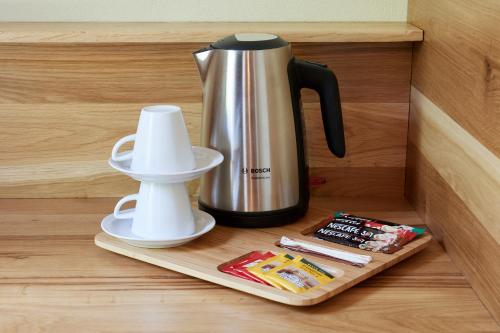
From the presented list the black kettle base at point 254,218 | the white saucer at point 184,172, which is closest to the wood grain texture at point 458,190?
the black kettle base at point 254,218

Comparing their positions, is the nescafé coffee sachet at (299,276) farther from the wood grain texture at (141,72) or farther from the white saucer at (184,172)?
the wood grain texture at (141,72)

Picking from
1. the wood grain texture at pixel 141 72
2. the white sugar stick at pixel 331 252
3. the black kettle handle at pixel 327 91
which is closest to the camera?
the white sugar stick at pixel 331 252

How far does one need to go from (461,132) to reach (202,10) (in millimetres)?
520

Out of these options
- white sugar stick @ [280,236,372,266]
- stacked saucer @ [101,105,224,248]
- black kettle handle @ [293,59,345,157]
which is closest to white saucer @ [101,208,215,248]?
stacked saucer @ [101,105,224,248]

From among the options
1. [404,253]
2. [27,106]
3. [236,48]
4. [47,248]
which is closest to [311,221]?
[404,253]

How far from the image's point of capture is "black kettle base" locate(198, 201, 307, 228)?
115cm

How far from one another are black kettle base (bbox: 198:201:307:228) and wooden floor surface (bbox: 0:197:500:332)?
15 cm

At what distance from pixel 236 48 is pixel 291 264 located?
314 millimetres

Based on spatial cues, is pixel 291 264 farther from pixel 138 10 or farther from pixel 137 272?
pixel 138 10

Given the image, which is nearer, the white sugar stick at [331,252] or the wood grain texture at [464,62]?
the wood grain texture at [464,62]

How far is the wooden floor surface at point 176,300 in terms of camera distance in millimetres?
897

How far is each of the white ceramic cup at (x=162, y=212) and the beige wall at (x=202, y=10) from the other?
376 millimetres

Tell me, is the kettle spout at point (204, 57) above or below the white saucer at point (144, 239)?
above

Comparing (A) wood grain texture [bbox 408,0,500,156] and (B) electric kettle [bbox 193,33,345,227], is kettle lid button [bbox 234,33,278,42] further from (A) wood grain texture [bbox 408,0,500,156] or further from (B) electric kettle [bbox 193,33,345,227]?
(A) wood grain texture [bbox 408,0,500,156]
